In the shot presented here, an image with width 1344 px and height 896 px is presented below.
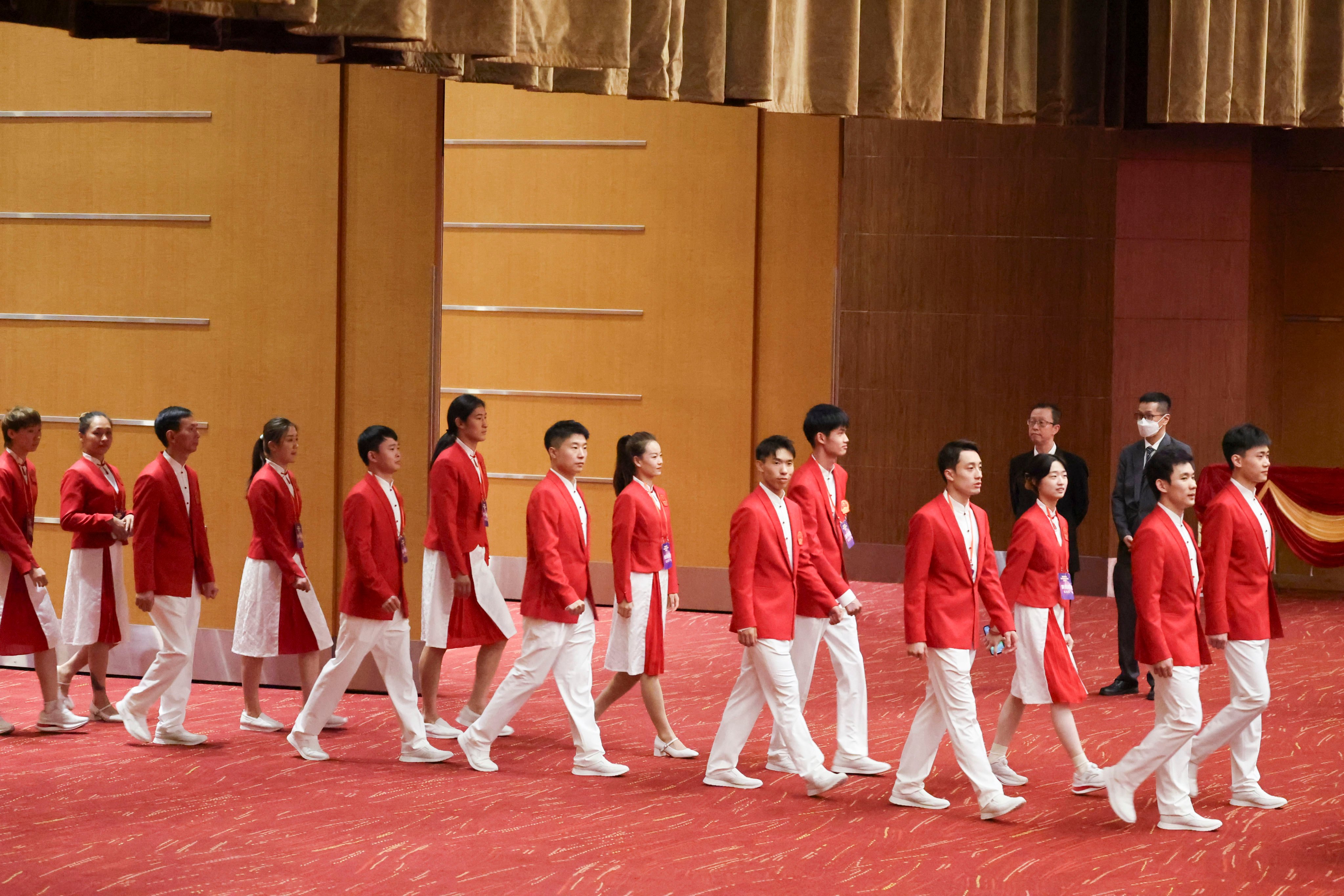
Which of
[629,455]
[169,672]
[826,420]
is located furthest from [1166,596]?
[169,672]

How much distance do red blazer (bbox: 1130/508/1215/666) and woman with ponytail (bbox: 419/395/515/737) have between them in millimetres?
Answer: 2728

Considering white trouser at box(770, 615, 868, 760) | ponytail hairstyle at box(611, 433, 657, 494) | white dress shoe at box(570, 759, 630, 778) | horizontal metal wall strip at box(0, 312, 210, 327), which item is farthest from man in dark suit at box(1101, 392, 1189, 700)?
horizontal metal wall strip at box(0, 312, 210, 327)

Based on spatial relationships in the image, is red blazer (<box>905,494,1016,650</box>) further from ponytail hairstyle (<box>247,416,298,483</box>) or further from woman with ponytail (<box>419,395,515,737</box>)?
ponytail hairstyle (<box>247,416,298,483</box>)

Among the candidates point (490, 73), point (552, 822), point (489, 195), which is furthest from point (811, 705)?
point (489, 195)

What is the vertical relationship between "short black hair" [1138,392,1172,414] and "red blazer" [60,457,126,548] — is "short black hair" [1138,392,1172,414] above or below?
above

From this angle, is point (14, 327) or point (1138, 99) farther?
point (1138, 99)

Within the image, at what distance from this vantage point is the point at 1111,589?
11.9m

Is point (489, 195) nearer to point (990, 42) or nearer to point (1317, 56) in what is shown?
point (990, 42)

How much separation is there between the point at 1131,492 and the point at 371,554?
13.1 feet

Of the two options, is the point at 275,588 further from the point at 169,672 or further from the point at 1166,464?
the point at 1166,464

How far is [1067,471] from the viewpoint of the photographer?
743 centimetres

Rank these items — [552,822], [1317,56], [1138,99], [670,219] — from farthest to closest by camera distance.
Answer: [670,219] < [1138,99] < [1317,56] < [552,822]

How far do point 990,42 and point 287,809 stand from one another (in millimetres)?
5065

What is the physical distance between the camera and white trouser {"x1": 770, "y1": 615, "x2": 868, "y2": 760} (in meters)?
5.91
